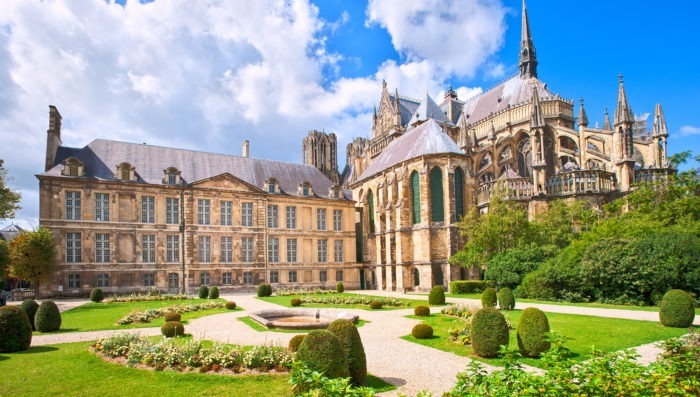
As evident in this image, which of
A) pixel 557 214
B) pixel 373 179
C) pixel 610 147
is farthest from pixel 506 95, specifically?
pixel 557 214

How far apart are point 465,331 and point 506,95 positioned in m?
46.6

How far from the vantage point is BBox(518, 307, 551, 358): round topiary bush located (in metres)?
11.2

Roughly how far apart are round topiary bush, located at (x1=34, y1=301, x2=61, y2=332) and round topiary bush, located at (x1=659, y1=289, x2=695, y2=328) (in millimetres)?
21636

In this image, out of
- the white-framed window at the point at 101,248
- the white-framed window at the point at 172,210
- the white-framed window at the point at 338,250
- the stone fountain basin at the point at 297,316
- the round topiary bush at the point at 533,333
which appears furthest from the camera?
the white-framed window at the point at 338,250

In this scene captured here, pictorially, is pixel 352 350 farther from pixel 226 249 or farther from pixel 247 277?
pixel 247 277

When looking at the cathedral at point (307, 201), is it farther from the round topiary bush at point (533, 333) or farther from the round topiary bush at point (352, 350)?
the round topiary bush at point (352, 350)

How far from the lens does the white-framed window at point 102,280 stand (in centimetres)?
3458

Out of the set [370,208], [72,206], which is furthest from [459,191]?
[72,206]

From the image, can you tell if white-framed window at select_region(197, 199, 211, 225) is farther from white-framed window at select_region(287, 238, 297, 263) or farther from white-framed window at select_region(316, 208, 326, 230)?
white-framed window at select_region(316, 208, 326, 230)

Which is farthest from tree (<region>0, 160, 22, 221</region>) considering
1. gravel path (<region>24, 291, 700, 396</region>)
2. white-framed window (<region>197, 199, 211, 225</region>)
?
gravel path (<region>24, 291, 700, 396</region>)

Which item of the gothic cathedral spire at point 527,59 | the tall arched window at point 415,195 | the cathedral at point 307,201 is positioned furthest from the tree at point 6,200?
the gothic cathedral spire at point 527,59

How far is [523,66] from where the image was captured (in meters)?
55.3

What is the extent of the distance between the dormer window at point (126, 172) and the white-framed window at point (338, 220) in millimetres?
18923

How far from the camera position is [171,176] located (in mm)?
38406
